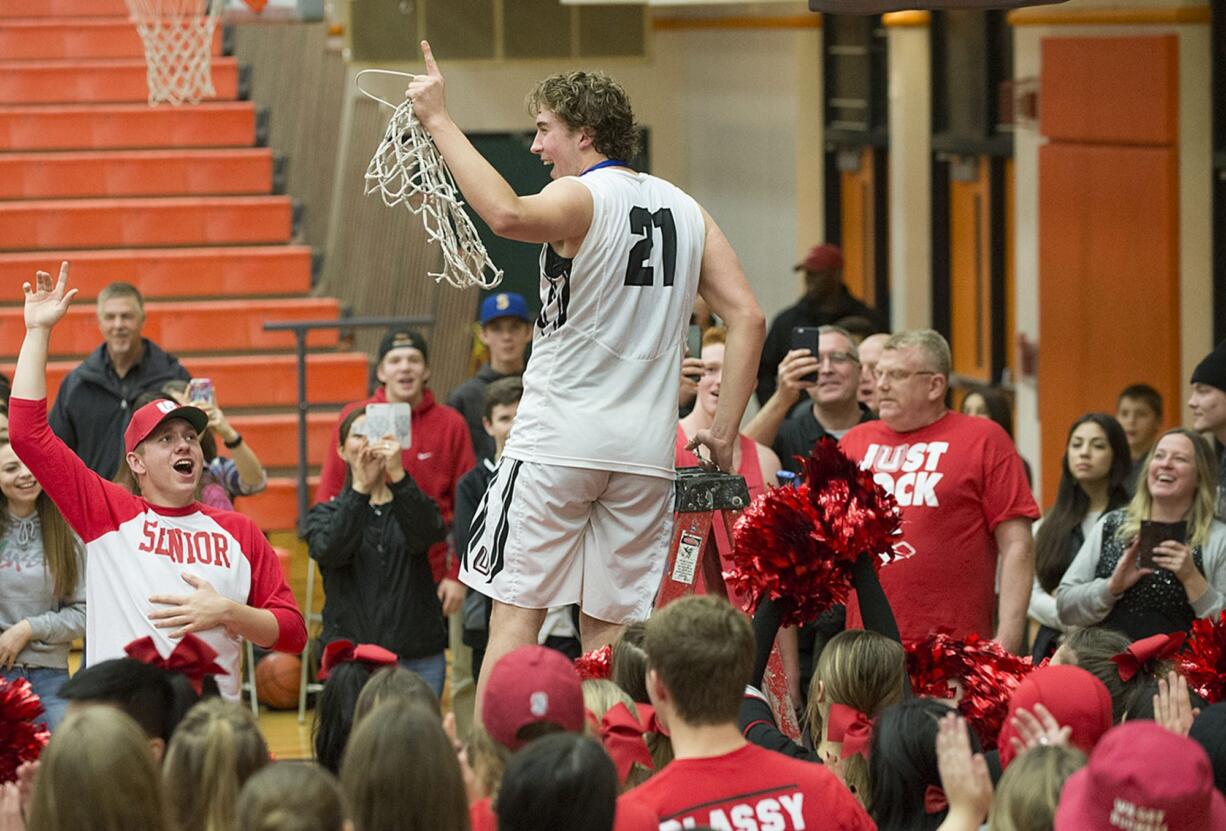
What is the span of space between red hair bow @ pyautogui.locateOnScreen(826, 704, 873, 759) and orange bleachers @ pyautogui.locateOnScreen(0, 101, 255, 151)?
10909mm

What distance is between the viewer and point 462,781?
9.87 ft

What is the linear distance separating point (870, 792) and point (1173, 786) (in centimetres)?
107

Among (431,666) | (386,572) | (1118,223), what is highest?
(1118,223)

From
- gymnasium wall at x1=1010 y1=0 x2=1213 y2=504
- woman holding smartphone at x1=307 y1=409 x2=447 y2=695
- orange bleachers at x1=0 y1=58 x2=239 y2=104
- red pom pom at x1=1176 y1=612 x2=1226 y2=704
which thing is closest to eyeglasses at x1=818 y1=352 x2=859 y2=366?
woman holding smartphone at x1=307 y1=409 x2=447 y2=695

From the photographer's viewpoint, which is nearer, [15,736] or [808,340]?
[15,736]

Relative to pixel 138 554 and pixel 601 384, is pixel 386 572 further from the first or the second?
pixel 601 384

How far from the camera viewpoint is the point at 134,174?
13570 millimetres

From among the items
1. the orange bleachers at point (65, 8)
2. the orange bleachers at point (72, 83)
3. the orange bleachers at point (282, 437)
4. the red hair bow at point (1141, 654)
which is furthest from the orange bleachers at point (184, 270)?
the red hair bow at point (1141, 654)

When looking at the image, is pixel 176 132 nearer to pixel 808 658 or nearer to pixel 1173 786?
pixel 808 658

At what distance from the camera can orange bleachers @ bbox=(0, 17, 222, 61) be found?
14.6 m

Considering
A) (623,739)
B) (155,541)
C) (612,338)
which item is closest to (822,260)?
(612,338)

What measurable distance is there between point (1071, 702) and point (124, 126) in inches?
454

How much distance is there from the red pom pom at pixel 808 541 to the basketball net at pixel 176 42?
8249 millimetres

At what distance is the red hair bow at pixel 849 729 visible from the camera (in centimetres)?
398
